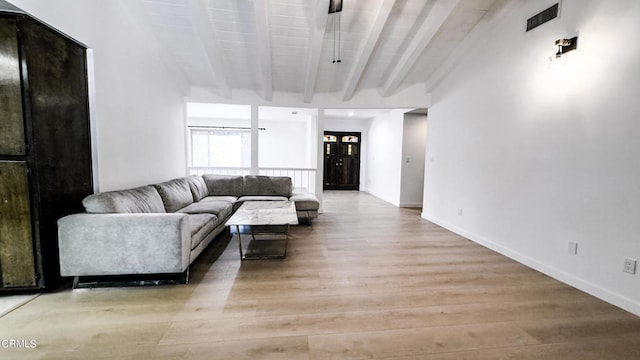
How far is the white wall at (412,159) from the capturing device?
21.4 feet

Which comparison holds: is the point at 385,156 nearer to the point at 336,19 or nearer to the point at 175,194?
the point at 336,19

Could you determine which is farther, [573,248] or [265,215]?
[265,215]

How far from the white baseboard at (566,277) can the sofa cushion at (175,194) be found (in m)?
4.20

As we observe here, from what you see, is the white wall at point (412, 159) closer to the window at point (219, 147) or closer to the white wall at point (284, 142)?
the white wall at point (284, 142)

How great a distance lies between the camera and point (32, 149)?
6.94 ft

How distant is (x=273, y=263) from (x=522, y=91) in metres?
3.49

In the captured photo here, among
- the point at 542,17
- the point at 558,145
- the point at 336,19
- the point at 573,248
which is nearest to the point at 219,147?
the point at 336,19

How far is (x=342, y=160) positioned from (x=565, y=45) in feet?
23.1

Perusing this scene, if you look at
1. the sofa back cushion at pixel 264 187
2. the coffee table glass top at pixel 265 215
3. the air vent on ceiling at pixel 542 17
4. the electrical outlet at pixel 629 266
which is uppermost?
the air vent on ceiling at pixel 542 17

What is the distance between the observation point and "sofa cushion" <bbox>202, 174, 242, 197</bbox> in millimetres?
5000

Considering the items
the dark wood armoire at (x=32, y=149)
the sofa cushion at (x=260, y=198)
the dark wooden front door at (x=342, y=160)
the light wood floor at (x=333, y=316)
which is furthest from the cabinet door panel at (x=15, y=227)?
the dark wooden front door at (x=342, y=160)

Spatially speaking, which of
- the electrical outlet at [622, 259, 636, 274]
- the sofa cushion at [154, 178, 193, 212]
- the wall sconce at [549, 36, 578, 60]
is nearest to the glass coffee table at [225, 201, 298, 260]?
the sofa cushion at [154, 178, 193, 212]

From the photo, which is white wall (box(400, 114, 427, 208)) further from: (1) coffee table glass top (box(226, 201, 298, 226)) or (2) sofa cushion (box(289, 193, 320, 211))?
(1) coffee table glass top (box(226, 201, 298, 226))

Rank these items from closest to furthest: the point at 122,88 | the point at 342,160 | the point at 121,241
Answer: the point at 121,241, the point at 122,88, the point at 342,160
